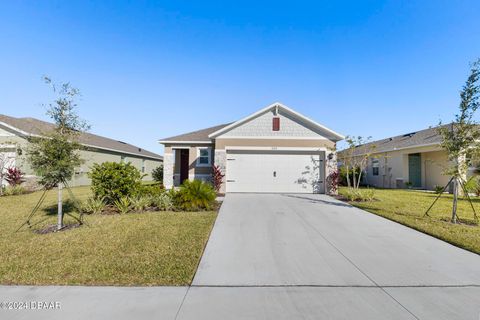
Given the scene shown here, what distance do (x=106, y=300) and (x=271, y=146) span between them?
1181cm

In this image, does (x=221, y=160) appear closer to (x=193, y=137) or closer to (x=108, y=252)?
(x=193, y=137)

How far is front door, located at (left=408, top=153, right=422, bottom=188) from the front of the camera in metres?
18.4

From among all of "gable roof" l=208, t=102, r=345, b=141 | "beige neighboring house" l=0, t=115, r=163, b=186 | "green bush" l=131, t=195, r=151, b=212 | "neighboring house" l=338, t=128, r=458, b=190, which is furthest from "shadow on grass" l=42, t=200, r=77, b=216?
"neighboring house" l=338, t=128, r=458, b=190

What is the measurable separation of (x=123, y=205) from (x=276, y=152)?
887cm

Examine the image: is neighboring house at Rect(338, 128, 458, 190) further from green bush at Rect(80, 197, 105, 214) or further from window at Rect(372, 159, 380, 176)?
green bush at Rect(80, 197, 105, 214)

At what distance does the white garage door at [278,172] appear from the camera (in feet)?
45.8

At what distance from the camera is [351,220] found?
25.4 ft

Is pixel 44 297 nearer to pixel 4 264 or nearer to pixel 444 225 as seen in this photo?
pixel 4 264

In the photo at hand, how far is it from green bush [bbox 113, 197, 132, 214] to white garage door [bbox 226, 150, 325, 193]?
6251mm

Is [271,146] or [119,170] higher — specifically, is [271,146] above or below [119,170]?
above

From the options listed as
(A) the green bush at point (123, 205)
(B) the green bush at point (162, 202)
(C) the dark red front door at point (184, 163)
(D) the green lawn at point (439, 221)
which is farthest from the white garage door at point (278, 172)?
(A) the green bush at point (123, 205)

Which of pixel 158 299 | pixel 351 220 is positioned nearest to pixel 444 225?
pixel 351 220

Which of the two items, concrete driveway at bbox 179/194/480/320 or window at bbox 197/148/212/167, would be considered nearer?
concrete driveway at bbox 179/194/480/320

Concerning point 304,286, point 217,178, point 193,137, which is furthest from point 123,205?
point 193,137
